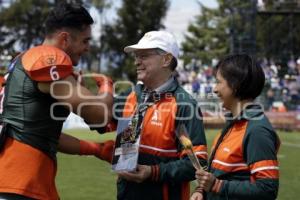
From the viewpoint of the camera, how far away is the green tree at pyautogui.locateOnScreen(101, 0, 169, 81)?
52844 millimetres

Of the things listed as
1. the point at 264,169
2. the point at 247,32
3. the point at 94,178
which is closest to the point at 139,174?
the point at 264,169

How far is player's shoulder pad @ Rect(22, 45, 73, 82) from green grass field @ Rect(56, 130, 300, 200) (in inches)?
198

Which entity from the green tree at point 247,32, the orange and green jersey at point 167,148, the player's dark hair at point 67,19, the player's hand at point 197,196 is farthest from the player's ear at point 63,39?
the green tree at point 247,32

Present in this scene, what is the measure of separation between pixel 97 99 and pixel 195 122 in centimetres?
78

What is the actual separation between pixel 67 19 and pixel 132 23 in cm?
5010

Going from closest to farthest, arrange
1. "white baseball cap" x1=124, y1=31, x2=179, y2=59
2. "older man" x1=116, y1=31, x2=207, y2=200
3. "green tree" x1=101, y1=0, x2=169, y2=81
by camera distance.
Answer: "older man" x1=116, y1=31, x2=207, y2=200 → "white baseball cap" x1=124, y1=31, x2=179, y2=59 → "green tree" x1=101, y1=0, x2=169, y2=81

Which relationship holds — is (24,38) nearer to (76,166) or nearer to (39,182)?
(76,166)

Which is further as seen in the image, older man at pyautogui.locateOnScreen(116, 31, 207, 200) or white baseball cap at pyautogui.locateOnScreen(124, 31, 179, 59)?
white baseball cap at pyautogui.locateOnScreen(124, 31, 179, 59)

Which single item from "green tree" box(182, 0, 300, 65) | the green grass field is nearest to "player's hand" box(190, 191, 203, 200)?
the green grass field

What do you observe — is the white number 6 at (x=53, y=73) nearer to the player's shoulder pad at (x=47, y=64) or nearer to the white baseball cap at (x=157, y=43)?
the player's shoulder pad at (x=47, y=64)

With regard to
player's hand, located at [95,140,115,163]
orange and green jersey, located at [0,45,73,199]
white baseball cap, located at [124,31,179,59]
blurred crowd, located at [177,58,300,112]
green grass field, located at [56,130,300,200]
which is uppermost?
white baseball cap, located at [124,31,179,59]

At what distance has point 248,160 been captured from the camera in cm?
321

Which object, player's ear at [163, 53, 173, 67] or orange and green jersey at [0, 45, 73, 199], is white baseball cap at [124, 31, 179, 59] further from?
orange and green jersey at [0, 45, 73, 199]

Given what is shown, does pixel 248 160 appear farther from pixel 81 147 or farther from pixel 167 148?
pixel 81 147
